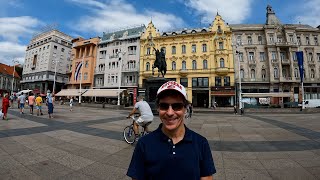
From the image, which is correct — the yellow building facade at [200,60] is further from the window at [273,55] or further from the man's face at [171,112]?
the man's face at [171,112]

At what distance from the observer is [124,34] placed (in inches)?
1715

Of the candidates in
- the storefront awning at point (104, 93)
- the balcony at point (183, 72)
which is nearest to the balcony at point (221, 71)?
the balcony at point (183, 72)

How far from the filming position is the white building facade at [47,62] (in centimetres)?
5050

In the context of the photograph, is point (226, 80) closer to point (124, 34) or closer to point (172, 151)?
point (124, 34)

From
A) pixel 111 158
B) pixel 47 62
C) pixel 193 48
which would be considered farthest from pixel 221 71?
pixel 47 62

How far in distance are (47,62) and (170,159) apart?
196 ft

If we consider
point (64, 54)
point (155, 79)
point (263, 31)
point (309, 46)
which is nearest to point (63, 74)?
point (64, 54)

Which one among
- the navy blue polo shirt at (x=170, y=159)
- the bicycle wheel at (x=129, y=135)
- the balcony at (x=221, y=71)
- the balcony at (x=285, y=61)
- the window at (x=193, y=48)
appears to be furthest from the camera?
the window at (x=193, y=48)

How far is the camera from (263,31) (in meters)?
36.0

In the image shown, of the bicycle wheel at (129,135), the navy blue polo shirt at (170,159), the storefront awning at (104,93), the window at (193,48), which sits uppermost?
the window at (193,48)

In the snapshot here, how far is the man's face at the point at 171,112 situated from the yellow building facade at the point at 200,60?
32777 mm

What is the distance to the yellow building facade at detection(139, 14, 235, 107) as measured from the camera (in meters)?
34.7

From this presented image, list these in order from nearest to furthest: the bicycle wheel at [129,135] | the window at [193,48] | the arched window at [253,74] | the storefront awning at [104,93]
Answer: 1. the bicycle wheel at [129,135]
2. the arched window at [253,74]
3. the storefront awning at [104,93]
4. the window at [193,48]

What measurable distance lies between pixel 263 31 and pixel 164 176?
42.4 meters
